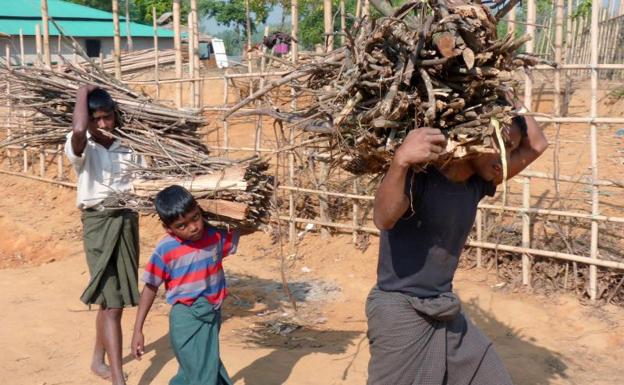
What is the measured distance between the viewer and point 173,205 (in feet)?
10.9

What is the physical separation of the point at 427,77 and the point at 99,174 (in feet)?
8.26

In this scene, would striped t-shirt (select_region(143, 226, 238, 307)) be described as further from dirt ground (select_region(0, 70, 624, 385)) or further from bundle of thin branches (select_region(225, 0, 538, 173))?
bundle of thin branches (select_region(225, 0, 538, 173))

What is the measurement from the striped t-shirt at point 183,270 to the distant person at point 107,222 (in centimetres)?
70

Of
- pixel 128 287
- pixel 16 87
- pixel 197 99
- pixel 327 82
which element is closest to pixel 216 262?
pixel 128 287

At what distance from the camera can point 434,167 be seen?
2.40 meters

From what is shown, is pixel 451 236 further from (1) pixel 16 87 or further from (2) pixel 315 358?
(1) pixel 16 87

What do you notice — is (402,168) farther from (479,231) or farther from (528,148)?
(479,231)

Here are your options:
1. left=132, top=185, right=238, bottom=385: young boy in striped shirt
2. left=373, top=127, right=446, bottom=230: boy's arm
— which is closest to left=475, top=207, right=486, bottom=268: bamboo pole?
left=132, top=185, right=238, bottom=385: young boy in striped shirt

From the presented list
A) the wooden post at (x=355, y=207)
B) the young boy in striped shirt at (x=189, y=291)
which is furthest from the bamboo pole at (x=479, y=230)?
the young boy in striped shirt at (x=189, y=291)

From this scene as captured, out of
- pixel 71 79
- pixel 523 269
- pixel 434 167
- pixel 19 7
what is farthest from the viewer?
pixel 19 7

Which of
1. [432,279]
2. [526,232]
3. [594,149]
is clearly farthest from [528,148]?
[526,232]

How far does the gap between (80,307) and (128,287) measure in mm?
1882

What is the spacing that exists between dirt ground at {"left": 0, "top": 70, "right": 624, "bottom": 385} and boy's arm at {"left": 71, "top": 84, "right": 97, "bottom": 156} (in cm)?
150

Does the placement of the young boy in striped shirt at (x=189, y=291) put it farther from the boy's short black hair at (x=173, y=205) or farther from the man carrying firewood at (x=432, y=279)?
the man carrying firewood at (x=432, y=279)
